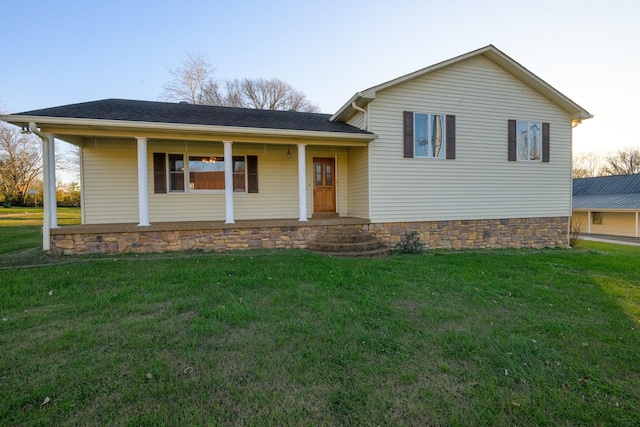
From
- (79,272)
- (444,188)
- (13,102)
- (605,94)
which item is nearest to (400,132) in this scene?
(444,188)

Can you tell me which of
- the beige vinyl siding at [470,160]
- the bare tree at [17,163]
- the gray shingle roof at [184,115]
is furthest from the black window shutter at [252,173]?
the bare tree at [17,163]

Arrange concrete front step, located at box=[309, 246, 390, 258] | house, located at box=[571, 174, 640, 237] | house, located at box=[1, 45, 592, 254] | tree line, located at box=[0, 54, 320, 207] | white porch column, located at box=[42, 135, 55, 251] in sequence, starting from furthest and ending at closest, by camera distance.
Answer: tree line, located at box=[0, 54, 320, 207] < house, located at box=[571, 174, 640, 237] < house, located at box=[1, 45, 592, 254] < concrete front step, located at box=[309, 246, 390, 258] < white porch column, located at box=[42, 135, 55, 251]

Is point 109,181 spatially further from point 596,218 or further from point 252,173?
point 596,218

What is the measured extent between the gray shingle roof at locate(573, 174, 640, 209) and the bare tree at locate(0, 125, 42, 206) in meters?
51.6

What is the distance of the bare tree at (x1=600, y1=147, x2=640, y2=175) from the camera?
3872cm

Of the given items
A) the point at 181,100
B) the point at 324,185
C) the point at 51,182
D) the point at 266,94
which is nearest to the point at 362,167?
the point at 324,185

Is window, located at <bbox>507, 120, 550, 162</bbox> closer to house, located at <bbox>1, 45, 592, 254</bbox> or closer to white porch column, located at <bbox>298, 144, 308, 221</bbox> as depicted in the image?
house, located at <bbox>1, 45, 592, 254</bbox>

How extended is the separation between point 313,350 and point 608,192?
3247 centimetres

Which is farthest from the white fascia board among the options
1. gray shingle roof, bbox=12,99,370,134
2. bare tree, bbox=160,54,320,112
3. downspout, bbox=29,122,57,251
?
bare tree, bbox=160,54,320,112

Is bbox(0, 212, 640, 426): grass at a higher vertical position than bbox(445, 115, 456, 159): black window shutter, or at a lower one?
lower

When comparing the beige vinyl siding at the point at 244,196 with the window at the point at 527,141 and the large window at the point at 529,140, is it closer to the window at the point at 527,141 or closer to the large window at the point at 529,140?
the window at the point at 527,141

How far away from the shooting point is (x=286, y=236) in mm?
7961

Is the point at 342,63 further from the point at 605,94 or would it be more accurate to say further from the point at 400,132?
the point at 605,94

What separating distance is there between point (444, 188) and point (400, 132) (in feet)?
7.31
